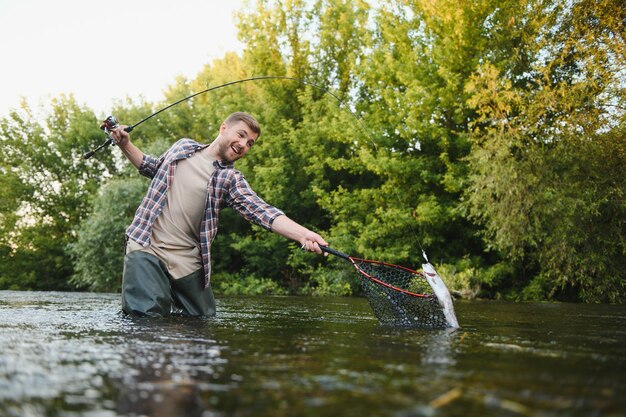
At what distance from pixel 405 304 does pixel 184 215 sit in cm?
218

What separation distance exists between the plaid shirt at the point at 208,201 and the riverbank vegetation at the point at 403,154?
3568 millimetres

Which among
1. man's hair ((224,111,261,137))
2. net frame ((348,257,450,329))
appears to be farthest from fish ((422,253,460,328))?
man's hair ((224,111,261,137))

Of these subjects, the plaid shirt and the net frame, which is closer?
the net frame

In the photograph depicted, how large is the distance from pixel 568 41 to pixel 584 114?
1.99 m

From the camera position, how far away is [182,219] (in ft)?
18.1

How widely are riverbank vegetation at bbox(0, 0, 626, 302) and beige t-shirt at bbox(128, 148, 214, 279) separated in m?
3.68

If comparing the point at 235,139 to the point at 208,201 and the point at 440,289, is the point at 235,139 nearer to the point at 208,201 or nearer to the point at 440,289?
the point at 208,201

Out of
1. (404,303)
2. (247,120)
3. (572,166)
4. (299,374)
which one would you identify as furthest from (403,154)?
(299,374)

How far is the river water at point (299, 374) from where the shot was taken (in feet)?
5.91

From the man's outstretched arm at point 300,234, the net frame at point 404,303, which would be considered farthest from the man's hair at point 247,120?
the net frame at point 404,303

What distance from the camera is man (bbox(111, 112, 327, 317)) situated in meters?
5.29

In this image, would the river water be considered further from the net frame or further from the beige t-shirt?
the beige t-shirt

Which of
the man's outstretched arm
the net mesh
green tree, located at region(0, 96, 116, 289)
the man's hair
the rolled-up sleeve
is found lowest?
the net mesh

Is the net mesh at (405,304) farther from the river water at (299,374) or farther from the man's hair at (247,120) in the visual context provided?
the man's hair at (247,120)
